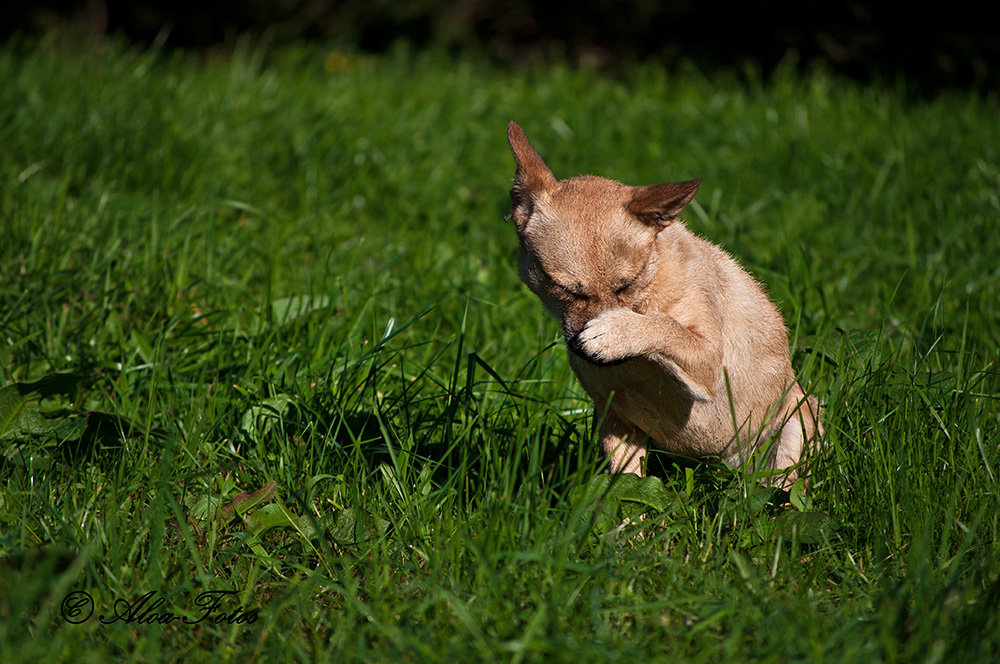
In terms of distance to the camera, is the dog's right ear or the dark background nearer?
the dog's right ear

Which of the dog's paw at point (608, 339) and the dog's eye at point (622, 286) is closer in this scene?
the dog's paw at point (608, 339)

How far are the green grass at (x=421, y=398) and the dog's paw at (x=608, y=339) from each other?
1.18 feet

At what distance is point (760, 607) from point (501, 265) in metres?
2.71

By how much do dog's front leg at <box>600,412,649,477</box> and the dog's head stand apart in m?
0.48

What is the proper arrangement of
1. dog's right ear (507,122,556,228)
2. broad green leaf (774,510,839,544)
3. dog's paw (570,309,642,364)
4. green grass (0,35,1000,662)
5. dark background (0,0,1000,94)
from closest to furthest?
1. green grass (0,35,1000,662)
2. dog's paw (570,309,642,364)
3. broad green leaf (774,510,839,544)
4. dog's right ear (507,122,556,228)
5. dark background (0,0,1000,94)

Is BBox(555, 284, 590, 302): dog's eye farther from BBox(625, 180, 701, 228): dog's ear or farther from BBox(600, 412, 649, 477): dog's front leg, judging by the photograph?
BBox(600, 412, 649, 477): dog's front leg

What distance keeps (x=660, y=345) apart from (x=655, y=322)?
7 centimetres

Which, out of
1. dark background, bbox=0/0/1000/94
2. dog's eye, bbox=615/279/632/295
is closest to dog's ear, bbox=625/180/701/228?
dog's eye, bbox=615/279/632/295

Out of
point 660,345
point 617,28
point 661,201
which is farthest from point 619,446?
point 617,28
